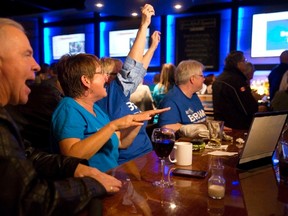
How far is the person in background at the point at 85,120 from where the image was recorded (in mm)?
1354

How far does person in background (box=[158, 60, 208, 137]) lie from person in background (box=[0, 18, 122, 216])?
1.23m

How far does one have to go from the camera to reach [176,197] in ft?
3.31

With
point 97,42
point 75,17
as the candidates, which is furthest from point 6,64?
point 75,17

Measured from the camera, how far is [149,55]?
2.36 m

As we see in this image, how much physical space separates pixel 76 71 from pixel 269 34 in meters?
5.54

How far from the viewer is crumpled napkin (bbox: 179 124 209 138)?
193cm

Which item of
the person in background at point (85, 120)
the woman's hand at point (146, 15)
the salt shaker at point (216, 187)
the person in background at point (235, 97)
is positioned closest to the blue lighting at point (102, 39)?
the person in background at point (235, 97)

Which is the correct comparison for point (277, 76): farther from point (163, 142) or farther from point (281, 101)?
point (163, 142)

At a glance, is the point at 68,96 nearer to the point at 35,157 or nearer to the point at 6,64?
the point at 35,157

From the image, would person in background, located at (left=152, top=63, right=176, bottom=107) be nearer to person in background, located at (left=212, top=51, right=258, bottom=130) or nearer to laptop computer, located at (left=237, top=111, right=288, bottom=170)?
person in background, located at (left=212, top=51, right=258, bottom=130)

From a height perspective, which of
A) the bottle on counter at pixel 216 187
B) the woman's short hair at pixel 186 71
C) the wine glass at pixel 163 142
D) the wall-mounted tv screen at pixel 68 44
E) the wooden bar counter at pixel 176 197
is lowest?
the wooden bar counter at pixel 176 197

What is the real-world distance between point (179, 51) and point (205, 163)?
5.93m

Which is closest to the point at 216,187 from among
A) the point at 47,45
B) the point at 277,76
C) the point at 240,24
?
the point at 277,76

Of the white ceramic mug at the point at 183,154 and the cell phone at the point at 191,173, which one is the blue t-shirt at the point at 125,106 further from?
the cell phone at the point at 191,173
